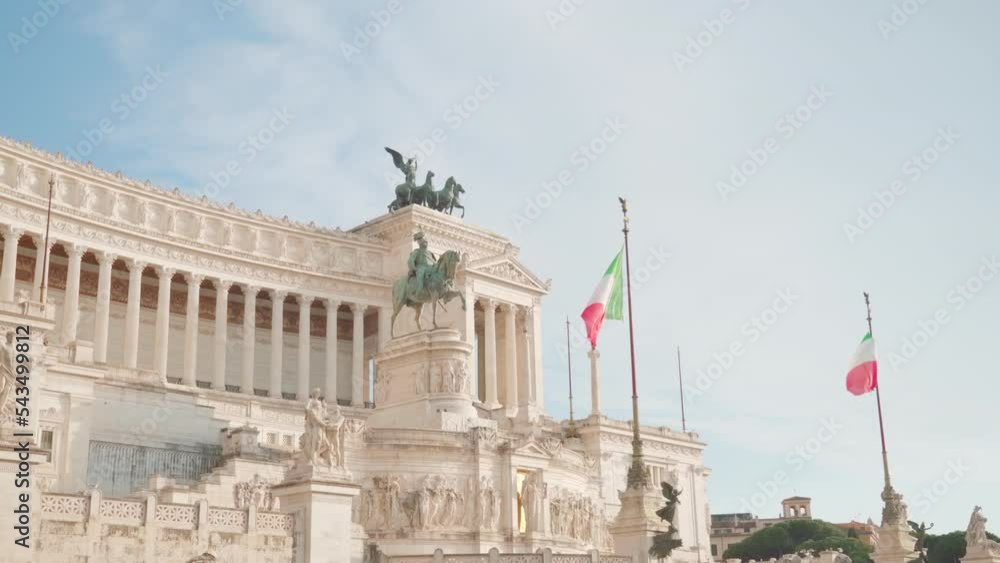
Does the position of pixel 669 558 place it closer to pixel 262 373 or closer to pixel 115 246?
pixel 115 246

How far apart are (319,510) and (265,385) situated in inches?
1970

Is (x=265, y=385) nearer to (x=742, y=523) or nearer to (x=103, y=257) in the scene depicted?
(x=103, y=257)

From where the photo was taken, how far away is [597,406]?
69125 mm

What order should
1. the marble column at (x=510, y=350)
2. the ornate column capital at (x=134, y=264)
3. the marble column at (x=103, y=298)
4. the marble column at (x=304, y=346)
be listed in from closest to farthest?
the marble column at (x=103, y=298), the ornate column capital at (x=134, y=264), the marble column at (x=304, y=346), the marble column at (x=510, y=350)

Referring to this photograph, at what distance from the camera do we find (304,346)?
7425 cm

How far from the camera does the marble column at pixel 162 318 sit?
6550 cm

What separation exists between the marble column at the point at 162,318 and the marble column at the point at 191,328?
1.20m

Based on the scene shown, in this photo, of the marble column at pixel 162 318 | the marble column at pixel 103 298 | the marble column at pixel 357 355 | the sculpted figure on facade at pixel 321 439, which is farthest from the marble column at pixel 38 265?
the sculpted figure on facade at pixel 321 439

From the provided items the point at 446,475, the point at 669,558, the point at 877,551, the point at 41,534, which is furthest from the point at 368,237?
the point at 41,534

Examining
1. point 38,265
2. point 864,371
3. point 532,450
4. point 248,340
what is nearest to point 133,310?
point 38,265

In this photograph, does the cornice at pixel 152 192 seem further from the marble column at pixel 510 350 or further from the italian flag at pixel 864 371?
the italian flag at pixel 864 371

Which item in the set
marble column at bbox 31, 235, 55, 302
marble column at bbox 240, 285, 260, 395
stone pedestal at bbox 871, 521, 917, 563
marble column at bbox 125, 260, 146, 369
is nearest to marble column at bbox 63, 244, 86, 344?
marble column at bbox 31, 235, 55, 302

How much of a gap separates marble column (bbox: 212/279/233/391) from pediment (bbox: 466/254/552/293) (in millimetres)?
16127

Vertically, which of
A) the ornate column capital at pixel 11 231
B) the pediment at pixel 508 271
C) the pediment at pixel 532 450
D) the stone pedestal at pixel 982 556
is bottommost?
the stone pedestal at pixel 982 556
